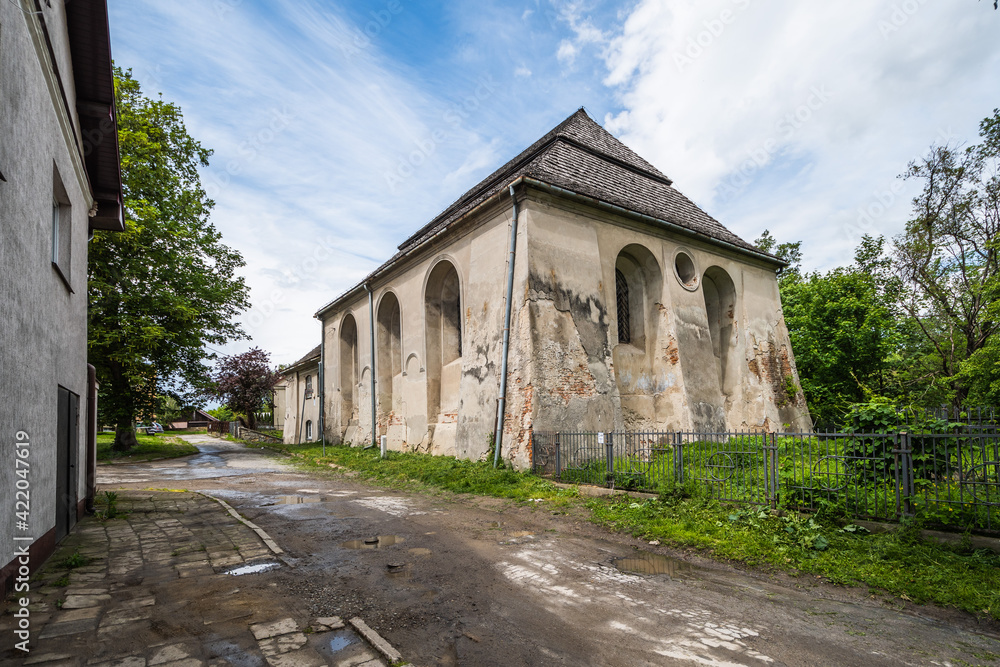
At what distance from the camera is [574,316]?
12.7 metres

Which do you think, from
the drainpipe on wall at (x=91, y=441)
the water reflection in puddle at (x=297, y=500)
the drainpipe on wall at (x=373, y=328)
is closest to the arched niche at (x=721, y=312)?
the drainpipe on wall at (x=373, y=328)

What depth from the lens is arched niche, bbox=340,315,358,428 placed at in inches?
930

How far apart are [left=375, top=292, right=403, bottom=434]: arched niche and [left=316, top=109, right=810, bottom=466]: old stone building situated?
6cm

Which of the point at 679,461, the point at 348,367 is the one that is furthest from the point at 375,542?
the point at 348,367

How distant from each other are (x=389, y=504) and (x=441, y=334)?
25.6ft

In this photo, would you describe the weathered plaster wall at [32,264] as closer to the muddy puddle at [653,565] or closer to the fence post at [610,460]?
the muddy puddle at [653,565]

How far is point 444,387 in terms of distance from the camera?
54.7 feet

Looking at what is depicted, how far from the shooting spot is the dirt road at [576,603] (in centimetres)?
381

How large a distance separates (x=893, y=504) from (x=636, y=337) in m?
9.39

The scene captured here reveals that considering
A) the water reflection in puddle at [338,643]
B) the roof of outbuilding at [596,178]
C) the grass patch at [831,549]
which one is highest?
the roof of outbuilding at [596,178]

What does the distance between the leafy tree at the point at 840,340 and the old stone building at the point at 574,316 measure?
369 centimetres

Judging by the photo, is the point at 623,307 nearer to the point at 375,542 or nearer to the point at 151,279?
the point at 375,542

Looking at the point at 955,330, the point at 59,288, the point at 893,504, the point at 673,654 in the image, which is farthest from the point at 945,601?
the point at 955,330

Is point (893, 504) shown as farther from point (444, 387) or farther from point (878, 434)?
point (444, 387)
